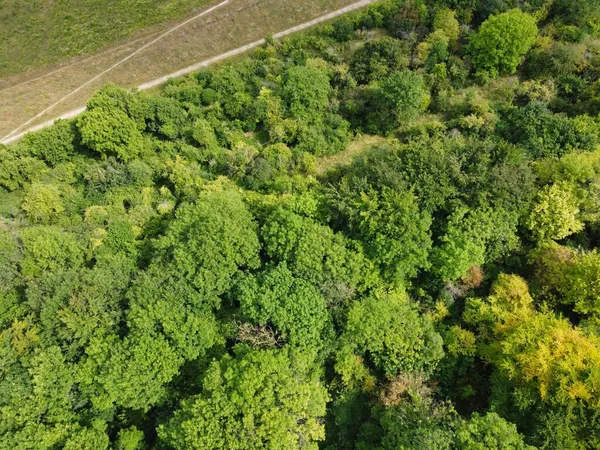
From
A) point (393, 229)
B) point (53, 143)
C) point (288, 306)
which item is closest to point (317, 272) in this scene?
point (288, 306)

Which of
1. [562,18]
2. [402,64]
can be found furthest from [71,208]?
[562,18]

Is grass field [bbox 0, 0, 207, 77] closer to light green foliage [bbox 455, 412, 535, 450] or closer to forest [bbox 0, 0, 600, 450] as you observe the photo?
forest [bbox 0, 0, 600, 450]

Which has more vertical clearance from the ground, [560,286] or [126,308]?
[126,308]

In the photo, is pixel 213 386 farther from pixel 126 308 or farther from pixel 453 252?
pixel 453 252

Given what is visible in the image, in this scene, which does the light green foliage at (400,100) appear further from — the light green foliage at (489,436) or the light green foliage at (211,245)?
the light green foliage at (489,436)

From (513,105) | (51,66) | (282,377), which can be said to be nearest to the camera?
(282,377)

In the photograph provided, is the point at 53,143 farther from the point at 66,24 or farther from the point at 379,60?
the point at 379,60
